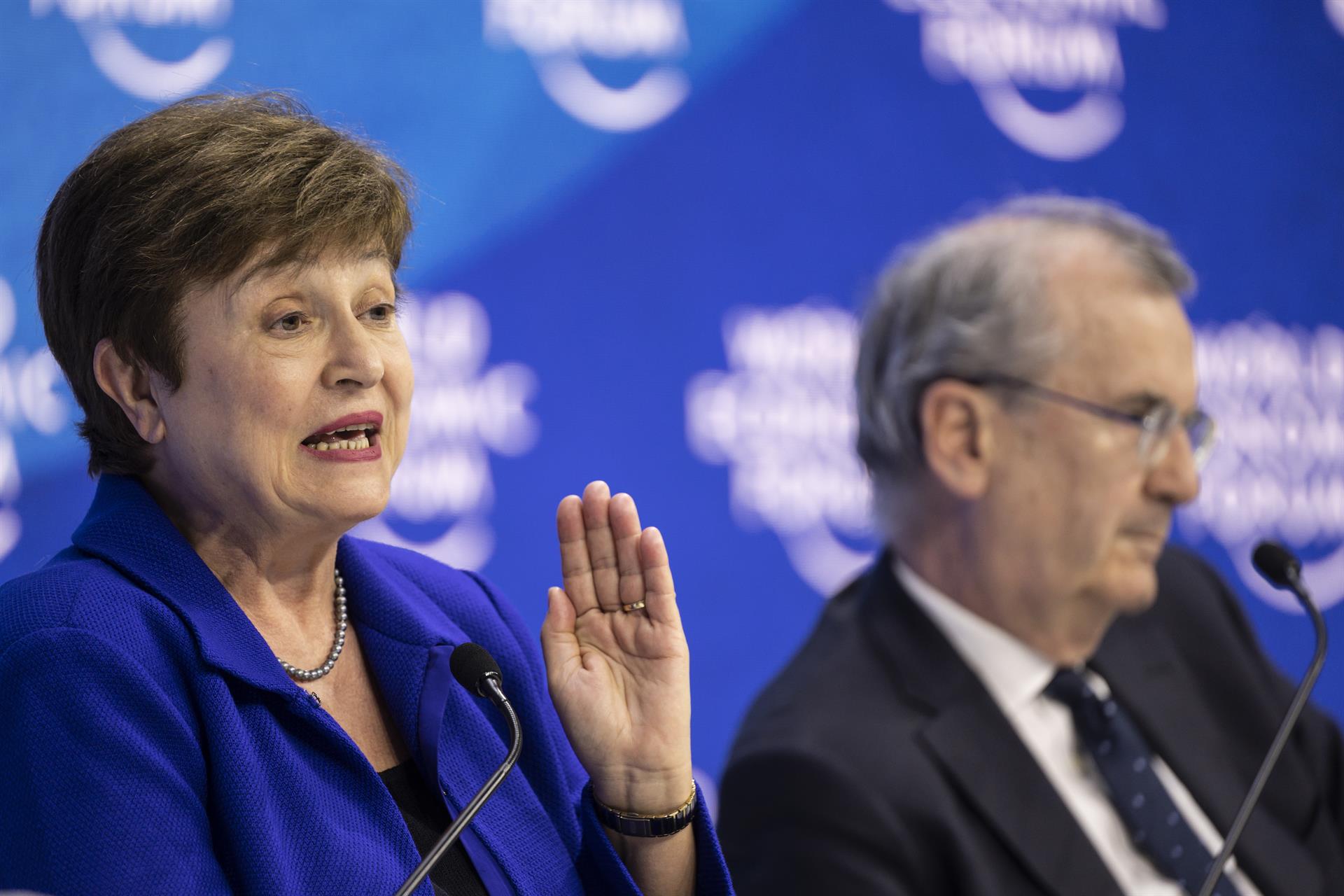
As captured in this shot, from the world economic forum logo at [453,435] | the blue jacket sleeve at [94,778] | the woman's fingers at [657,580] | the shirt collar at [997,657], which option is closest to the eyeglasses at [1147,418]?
the shirt collar at [997,657]

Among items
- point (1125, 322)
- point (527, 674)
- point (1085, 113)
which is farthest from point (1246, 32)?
point (527, 674)

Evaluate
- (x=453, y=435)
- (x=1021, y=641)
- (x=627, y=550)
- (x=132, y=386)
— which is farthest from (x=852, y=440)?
(x=132, y=386)

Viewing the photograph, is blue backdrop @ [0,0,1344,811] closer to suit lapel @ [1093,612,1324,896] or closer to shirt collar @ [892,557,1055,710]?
shirt collar @ [892,557,1055,710]

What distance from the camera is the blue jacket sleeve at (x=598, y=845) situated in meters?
1.63

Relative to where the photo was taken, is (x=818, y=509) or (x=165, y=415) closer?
(x=165, y=415)

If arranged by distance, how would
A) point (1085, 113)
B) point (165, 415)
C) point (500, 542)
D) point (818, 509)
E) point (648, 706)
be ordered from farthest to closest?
point (1085, 113), point (818, 509), point (500, 542), point (648, 706), point (165, 415)

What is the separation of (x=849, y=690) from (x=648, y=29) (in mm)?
1585

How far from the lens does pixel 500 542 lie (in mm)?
2814

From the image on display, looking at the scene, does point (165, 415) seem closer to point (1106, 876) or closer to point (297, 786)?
point (297, 786)

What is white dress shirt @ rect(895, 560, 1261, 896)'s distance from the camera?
1968 mm

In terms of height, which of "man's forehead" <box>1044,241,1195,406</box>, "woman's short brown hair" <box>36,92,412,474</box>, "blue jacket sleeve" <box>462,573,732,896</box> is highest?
"woman's short brown hair" <box>36,92,412,474</box>

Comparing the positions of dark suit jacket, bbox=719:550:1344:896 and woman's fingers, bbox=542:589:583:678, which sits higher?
woman's fingers, bbox=542:589:583:678

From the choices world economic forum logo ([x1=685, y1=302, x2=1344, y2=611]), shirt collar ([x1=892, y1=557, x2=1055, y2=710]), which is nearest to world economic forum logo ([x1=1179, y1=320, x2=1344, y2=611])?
world economic forum logo ([x1=685, y1=302, x2=1344, y2=611])

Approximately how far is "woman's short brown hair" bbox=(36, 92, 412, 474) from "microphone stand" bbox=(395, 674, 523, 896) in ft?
1.61
